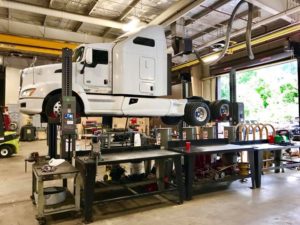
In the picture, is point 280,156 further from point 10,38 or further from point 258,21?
point 10,38

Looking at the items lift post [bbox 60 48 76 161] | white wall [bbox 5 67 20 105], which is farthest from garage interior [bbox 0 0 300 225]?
white wall [bbox 5 67 20 105]

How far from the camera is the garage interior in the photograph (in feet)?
10.6

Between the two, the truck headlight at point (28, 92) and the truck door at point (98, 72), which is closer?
the truck headlight at point (28, 92)

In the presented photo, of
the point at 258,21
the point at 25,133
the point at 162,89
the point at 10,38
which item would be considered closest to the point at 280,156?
the point at 162,89

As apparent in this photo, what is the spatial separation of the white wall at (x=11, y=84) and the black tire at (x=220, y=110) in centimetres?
1031

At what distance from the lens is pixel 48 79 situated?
4727mm

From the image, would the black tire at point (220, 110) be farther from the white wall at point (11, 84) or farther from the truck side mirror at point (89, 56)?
the white wall at point (11, 84)

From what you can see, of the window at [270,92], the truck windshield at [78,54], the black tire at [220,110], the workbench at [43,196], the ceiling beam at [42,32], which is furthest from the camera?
the window at [270,92]

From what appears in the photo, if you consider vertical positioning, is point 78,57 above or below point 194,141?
above

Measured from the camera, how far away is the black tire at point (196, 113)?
559 centimetres

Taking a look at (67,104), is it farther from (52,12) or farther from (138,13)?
(138,13)

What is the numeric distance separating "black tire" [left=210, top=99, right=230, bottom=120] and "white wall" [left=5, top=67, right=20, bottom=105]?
406 inches

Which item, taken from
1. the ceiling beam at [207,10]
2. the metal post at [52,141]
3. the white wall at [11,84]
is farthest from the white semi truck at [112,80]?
the white wall at [11,84]

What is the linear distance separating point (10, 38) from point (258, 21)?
6.63 meters
